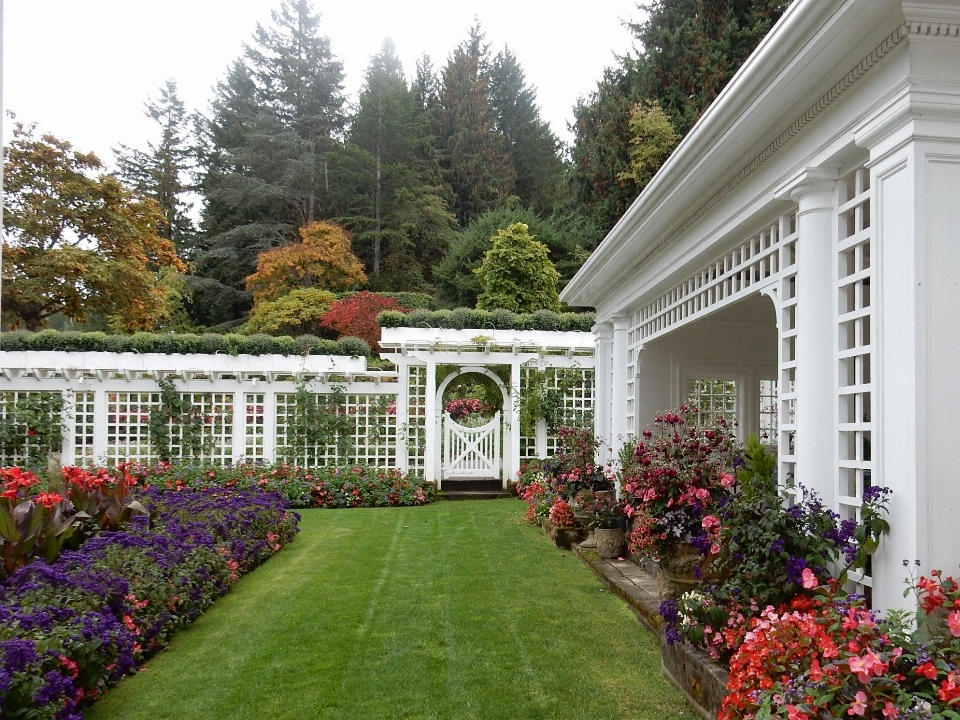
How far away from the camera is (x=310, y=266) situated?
23953 millimetres

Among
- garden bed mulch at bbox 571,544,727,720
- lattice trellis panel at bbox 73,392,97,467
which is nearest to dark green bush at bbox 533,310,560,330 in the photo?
lattice trellis panel at bbox 73,392,97,467

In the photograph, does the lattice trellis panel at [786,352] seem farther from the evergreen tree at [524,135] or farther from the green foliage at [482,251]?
the evergreen tree at [524,135]

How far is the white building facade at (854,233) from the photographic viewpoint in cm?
263

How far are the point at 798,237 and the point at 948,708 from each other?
2.10 metres

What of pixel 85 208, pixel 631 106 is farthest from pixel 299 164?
pixel 631 106

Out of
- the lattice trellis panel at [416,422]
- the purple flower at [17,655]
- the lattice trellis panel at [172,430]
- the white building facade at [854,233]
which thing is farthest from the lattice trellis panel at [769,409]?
the lattice trellis panel at [172,430]

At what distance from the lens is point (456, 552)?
7.22 meters

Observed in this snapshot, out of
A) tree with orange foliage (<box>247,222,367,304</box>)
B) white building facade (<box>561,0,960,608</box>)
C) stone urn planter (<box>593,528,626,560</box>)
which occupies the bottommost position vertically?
stone urn planter (<box>593,528,626,560</box>)

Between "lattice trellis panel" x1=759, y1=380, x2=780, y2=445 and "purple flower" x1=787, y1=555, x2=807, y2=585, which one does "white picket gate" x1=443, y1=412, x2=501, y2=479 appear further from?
"purple flower" x1=787, y1=555, x2=807, y2=585

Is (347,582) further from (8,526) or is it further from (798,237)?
(798,237)

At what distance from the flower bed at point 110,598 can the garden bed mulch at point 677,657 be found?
8.97ft

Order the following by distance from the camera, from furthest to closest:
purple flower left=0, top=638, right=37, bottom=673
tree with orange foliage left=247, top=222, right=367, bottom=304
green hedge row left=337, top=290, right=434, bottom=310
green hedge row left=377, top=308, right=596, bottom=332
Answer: tree with orange foliage left=247, top=222, right=367, bottom=304 < green hedge row left=337, top=290, right=434, bottom=310 < green hedge row left=377, top=308, right=596, bottom=332 < purple flower left=0, top=638, right=37, bottom=673

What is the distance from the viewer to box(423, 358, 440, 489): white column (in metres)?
11.6

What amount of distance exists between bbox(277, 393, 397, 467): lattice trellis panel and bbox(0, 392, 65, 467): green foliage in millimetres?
3413
